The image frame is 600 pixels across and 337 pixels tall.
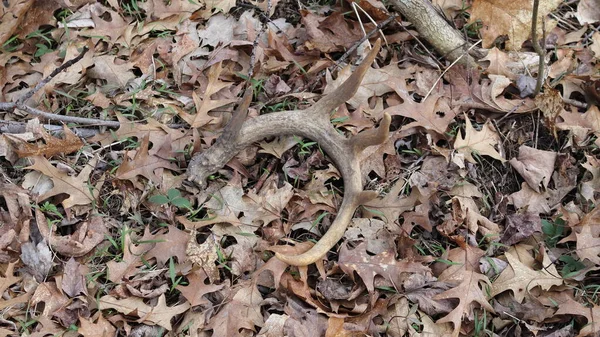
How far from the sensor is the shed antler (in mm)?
3008

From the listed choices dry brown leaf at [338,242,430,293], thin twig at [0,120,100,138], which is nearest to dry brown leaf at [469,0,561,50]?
dry brown leaf at [338,242,430,293]

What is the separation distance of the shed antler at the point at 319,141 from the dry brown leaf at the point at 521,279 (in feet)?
2.86

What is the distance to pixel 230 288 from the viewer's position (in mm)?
3025

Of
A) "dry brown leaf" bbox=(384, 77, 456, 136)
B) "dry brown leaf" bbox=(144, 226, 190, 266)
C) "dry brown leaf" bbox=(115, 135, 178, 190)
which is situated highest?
"dry brown leaf" bbox=(384, 77, 456, 136)

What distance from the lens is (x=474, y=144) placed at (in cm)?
336

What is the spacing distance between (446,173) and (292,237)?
1005 mm

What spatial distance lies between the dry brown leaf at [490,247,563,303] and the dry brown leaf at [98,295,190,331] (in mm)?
1721

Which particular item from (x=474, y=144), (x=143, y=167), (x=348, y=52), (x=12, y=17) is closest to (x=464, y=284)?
(x=474, y=144)

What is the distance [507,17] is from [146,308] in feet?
8.92

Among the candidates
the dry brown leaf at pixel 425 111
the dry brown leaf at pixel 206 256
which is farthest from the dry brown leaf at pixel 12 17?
the dry brown leaf at pixel 425 111

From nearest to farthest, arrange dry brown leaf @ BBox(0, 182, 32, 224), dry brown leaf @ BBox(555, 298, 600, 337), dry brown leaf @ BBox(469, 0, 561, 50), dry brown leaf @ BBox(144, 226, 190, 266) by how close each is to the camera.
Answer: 1. dry brown leaf @ BBox(555, 298, 600, 337)
2. dry brown leaf @ BBox(144, 226, 190, 266)
3. dry brown leaf @ BBox(0, 182, 32, 224)
4. dry brown leaf @ BBox(469, 0, 561, 50)

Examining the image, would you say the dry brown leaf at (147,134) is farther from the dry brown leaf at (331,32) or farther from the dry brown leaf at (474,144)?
the dry brown leaf at (474,144)

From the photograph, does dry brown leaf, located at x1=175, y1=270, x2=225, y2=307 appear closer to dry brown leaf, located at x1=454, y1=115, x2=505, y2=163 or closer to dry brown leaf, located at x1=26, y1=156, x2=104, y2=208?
dry brown leaf, located at x1=26, y1=156, x2=104, y2=208

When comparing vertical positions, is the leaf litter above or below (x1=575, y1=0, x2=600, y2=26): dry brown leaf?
below
